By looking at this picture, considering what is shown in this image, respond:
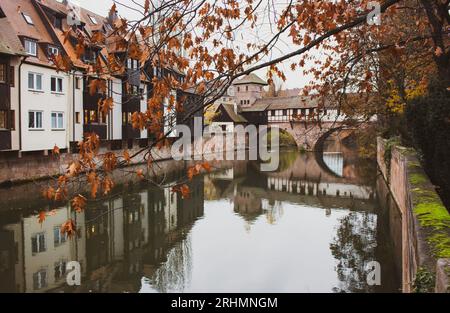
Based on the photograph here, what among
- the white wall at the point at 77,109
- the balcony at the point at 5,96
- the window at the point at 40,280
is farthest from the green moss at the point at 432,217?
the white wall at the point at 77,109

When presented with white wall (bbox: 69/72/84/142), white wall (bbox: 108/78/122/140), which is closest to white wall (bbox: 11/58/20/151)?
white wall (bbox: 69/72/84/142)

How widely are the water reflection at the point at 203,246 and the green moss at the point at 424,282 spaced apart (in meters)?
3.32

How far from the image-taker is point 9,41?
66.6 ft

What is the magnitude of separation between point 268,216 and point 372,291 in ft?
25.9

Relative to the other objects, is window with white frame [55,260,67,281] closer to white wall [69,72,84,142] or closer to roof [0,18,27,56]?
roof [0,18,27,56]

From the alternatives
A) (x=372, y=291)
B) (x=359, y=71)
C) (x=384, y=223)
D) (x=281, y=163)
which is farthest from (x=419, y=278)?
(x=281, y=163)

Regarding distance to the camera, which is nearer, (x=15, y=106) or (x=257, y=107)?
(x=15, y=106)

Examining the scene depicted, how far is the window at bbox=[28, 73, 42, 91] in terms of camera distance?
70.3 ft

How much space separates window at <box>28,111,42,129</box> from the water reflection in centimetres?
586

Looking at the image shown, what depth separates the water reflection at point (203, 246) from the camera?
9.72 meters

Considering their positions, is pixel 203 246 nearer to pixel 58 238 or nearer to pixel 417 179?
pixel 58 238

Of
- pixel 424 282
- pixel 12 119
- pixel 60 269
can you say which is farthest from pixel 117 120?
pixel 424 282

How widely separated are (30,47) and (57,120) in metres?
4.03
